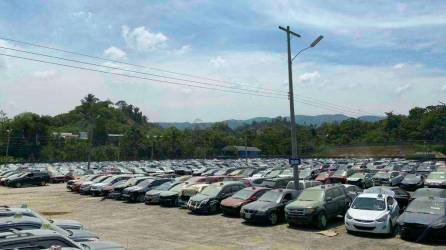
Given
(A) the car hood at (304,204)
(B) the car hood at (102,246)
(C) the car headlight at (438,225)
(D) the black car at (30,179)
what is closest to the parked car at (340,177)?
(A) the car hood at (304,204)

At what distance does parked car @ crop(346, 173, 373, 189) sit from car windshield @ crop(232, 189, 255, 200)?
1593cm

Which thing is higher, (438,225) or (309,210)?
(309,210)

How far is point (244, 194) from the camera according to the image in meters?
22.6

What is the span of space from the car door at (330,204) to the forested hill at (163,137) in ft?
213

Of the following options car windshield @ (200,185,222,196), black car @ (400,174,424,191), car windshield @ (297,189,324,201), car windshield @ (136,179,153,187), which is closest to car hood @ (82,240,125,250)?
car windshield @ (297,189,324,201)

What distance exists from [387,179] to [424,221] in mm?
21086

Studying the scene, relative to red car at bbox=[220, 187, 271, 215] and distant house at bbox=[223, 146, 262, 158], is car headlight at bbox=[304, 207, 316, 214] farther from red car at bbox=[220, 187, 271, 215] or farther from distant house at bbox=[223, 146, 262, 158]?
distant house at bbox=[223, 146, 262, 158]

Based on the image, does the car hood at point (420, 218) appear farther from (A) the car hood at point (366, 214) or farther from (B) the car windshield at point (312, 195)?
(B) the car windshield at point (312, 195)

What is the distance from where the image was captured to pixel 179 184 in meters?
27.6

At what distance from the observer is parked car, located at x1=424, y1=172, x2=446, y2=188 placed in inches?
1293

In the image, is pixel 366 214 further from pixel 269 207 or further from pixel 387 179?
pixel 387 179

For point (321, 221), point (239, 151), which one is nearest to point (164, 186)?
point (321, 221)

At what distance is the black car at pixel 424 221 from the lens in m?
15.3

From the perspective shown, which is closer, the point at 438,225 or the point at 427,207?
the point at 438,225
